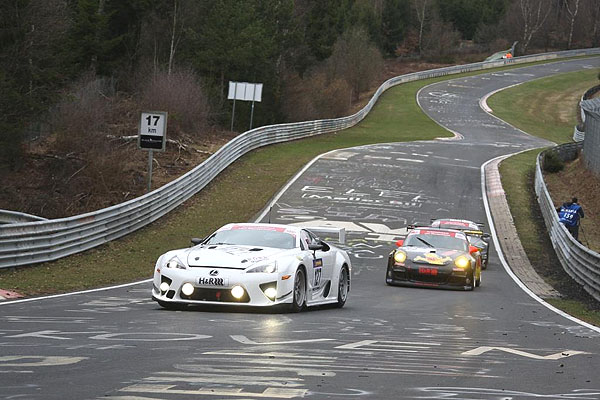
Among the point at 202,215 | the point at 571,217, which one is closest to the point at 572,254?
the point at 571,217

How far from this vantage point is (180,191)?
1342 inches

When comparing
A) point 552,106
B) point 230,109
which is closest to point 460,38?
point 552,106

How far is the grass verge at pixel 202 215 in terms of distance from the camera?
750 inches

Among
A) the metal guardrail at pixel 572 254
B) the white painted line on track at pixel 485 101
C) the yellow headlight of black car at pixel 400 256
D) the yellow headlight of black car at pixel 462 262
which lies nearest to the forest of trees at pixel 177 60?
the white painted line on track at pixel 485 101

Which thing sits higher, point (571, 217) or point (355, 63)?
point (355, 63)

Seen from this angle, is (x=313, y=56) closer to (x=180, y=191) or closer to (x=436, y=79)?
(x=436, y=79)

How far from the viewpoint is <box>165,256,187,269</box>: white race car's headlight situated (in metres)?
13.3

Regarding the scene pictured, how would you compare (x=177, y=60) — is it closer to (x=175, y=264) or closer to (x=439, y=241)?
(x=439, y=241)

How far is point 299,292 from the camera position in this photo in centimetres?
1398

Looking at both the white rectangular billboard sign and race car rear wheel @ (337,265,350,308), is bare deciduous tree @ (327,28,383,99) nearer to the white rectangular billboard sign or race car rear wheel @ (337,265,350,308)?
the white rectangular billboard sign

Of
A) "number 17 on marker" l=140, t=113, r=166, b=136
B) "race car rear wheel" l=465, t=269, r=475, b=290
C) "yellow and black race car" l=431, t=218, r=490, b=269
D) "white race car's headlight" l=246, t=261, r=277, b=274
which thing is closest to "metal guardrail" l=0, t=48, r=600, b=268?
"number 17 on marker" l=140, t=113, r=166, b=136

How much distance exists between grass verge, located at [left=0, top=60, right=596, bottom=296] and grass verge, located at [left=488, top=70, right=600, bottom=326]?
8.68 meters

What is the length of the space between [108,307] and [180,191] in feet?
67.3

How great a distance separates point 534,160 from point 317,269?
136 feet
